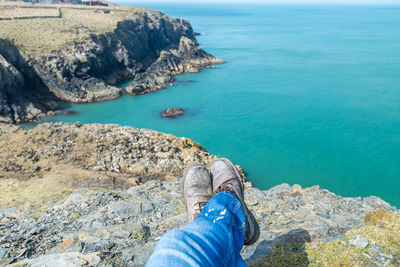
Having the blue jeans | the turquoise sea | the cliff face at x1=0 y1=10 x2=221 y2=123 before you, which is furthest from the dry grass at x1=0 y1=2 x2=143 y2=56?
the blue jeans

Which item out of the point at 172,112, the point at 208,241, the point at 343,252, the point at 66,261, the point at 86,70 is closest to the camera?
Answer: the point at 208,241

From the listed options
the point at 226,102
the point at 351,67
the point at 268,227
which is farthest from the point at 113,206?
the point at 351,67

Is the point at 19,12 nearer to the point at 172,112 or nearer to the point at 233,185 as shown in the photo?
the point at 172,112

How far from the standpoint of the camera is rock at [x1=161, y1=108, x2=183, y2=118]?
3603 centimetres

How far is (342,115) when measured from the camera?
34.9 m

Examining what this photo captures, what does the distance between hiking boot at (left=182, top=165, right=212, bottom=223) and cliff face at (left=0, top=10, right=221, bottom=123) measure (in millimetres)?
34613

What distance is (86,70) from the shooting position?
42.4m

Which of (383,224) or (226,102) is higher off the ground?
(383,224)

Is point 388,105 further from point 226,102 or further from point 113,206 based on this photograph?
point 113,206

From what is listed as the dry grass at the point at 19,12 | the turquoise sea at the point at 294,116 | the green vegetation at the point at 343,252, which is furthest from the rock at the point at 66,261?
the dry grass at the point at 19,12

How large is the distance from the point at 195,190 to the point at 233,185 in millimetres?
676

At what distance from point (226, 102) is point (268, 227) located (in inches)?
1359

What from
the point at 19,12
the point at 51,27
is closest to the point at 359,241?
the point at 51,27

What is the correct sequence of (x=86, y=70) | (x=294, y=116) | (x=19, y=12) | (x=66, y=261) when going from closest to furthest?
(x=66, y=261)
(x=294, y=116)
(x=86, y=70)
(x=19, y=12)
